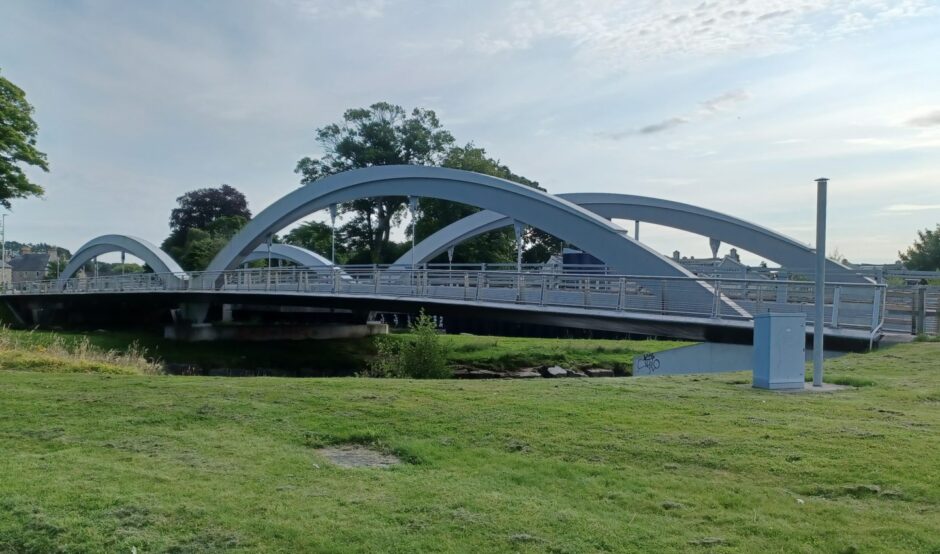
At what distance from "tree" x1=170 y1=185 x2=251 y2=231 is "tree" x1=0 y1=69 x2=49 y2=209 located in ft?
151

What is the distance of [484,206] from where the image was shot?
2528 cm

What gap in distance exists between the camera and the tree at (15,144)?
30.0m

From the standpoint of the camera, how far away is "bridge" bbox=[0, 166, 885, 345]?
14.7 metres

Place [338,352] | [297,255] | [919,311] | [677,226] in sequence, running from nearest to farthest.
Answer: [919,311], [677,226], [338,352], [297,255]

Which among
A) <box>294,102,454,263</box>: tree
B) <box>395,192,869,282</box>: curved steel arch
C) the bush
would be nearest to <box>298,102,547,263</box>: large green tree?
<box>294,102,454,263</box>: tree

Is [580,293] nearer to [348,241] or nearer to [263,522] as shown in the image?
[263,522]

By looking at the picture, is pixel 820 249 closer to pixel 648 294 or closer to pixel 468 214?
pixel 648 294

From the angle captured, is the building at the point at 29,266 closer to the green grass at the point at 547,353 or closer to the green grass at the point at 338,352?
the green grass at the point at 338,352

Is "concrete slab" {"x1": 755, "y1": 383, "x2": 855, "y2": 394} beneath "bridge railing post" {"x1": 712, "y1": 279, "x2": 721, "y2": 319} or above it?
beneath

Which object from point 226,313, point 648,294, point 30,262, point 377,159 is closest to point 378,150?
point 377,159

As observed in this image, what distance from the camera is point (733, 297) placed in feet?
57.4

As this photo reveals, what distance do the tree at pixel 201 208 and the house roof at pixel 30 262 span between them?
29.5 m

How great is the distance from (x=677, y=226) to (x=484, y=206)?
11486mm

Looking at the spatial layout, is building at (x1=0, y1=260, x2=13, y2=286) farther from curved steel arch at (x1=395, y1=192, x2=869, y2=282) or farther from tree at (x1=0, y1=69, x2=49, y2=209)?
curved steel arch at (x1=395, y1=192, x2=869, y2=282)
